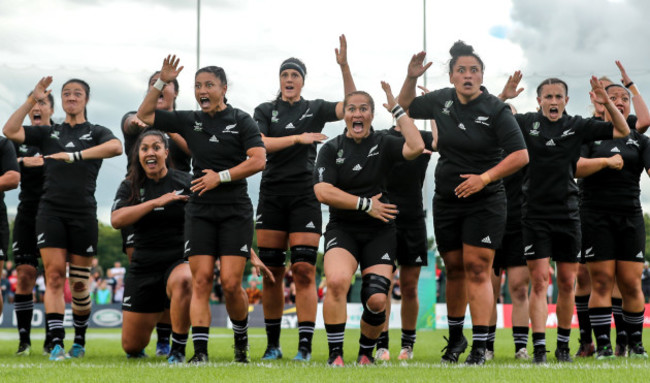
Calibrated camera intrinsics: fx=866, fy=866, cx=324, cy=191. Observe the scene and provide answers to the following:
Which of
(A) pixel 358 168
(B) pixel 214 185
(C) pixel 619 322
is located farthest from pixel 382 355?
(C) pixel 619 322

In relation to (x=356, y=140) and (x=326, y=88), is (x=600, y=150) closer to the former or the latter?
(x=356, y=140)

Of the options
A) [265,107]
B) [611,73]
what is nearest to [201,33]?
[611,73]

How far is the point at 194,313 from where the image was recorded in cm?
732

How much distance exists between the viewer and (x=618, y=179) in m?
9.09

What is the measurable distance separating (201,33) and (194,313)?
15.4 metres

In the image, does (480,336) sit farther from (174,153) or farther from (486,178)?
(174,153)

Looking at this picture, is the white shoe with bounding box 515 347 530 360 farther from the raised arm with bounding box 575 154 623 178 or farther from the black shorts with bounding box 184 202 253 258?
the black shorts with bounding box 184 202 253 258

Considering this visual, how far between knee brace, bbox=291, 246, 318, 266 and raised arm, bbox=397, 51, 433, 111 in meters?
1.64

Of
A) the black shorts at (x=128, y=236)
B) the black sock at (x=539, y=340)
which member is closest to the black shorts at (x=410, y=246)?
the black sock at (x=539, y=340)

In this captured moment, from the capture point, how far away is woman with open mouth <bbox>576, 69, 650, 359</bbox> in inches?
352

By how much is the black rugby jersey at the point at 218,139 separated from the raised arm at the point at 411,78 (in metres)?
1.37

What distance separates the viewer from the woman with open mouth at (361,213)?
7.22 metres

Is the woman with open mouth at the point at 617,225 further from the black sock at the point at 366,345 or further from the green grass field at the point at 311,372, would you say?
the black sock at the point at 366,345

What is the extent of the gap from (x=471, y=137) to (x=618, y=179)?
2482mm
